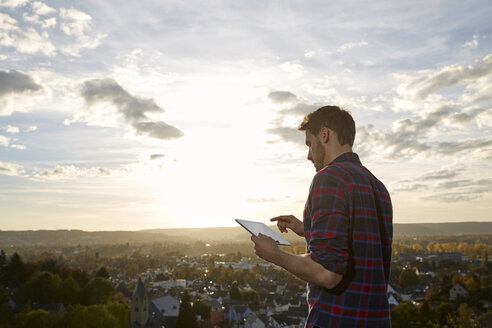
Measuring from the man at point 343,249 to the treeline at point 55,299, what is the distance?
54498mm

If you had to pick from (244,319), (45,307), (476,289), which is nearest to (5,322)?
(45,307)

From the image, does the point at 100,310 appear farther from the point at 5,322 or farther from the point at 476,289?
the point at 476,289

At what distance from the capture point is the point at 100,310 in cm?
5384

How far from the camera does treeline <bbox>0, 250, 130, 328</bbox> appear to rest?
5347 centimetres

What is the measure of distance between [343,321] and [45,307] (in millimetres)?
70895

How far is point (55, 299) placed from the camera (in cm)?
7469

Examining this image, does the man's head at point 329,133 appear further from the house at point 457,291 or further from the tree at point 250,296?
the tree at point 250,296

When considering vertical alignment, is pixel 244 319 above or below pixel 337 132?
below

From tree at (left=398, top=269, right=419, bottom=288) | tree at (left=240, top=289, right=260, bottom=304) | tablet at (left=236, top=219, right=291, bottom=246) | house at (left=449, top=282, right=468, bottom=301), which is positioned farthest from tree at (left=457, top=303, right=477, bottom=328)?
tree at (left=398, top=269, right=419, bottom=288)

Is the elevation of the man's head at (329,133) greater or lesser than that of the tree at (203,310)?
greater

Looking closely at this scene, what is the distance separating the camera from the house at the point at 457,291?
7449 cm

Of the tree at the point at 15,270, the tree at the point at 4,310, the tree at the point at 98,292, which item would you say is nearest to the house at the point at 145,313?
the tree at the point at 98,292

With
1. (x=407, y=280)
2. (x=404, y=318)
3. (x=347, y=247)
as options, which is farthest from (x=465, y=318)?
(x=407, y=280)

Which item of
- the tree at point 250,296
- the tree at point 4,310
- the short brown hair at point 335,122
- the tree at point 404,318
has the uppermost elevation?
the short brown hair at point 335,122
